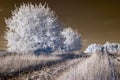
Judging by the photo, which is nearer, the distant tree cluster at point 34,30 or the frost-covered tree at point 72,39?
the distant tree cluster at point 34,30

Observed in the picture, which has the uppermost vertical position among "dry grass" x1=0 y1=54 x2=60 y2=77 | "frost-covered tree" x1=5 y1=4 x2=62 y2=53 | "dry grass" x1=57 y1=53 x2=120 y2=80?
"frost-covered tree" x1=5 y1=4 x2=62 y2=53

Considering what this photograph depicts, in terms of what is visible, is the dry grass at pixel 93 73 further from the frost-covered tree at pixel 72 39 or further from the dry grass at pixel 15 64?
the frost-covered tree at pixel 72 39

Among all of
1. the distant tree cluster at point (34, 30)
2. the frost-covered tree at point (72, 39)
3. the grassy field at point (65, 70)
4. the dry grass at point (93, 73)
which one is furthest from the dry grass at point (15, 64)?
the frost-covered tree at point (72, 39)

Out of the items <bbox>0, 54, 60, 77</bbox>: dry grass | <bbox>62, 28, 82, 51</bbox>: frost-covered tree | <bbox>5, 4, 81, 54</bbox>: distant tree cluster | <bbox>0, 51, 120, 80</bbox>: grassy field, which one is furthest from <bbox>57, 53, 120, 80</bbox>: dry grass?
<bbox>62, 28, 82, 51</bbox>: frost-covered tree

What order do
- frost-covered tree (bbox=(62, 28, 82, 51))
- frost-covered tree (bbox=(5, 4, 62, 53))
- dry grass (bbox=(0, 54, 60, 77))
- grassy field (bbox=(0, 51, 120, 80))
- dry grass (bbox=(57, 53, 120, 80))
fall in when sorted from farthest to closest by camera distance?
frost-covered tree (bbox=(62, 28, 82, 51)) < frost-covered tree (bbox=(5, 4, 62, 53)) < dry grass (bbox=(0, 54, 60, 77)) < grassy field (bbox=(0, 51, 120, 80)) < dry grass (bbox=(57, 53, 120, 80))

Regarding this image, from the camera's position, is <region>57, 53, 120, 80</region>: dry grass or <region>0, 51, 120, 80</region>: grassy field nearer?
<region>57, 53, 120, 80</region>: dry grass

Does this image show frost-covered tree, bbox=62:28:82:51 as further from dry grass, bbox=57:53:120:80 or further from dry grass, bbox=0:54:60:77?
dry grass, bbox=57:53:120:80

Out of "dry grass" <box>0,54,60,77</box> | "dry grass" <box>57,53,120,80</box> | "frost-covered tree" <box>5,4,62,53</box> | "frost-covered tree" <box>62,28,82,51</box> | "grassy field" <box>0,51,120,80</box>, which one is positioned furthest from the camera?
"frost-covered tree" <box>62,28,82,51</box>

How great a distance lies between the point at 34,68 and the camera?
1506cm

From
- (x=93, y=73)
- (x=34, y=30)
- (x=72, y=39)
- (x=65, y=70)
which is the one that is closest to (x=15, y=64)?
(x=65, y=70)

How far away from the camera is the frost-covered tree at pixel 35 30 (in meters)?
55.0

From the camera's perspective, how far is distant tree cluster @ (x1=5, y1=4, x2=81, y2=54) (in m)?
55.0

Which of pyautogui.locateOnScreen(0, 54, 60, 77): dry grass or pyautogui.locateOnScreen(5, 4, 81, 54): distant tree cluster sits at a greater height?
pyautogui.locateOnScreen(5, 4, 81, 54): distant tree cluster

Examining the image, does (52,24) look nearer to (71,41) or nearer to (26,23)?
(26,23)
